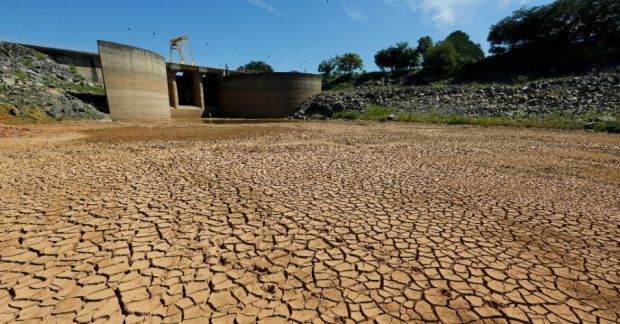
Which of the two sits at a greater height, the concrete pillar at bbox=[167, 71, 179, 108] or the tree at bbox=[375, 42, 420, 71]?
the tree at bbox=[375, 42, 420, 71]

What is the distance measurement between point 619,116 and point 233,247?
21045 mm

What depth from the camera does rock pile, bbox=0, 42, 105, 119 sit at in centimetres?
1703

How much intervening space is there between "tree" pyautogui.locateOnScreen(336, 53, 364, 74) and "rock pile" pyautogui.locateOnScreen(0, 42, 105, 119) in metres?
43.8

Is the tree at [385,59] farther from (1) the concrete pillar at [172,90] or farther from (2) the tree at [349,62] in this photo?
(1) the concrete pillar at [172,90]

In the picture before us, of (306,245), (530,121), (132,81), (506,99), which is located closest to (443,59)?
(506,99)

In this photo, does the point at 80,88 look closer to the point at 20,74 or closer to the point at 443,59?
the point at 20,74

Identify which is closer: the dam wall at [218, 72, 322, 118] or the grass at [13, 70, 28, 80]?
the grass at [13, 70, 28, 80]

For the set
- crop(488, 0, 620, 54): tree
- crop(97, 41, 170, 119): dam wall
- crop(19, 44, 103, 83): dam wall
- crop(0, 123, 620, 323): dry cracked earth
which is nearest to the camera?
crop(0, 123, 620, 323): dry cracked earth

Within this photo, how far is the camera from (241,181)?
5.24 meters

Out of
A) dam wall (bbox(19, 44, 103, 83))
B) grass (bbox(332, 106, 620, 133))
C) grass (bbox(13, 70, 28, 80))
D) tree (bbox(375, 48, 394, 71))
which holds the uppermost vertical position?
tree (bbox(375, 48, 394, 71))

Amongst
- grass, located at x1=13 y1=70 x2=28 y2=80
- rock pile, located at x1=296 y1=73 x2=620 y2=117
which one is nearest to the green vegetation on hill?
rock pile, located at x1=296 y1=73 x2=620 y2=117

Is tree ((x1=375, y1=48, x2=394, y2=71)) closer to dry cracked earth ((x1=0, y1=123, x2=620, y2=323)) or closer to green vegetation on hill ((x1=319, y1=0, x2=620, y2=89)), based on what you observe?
green vegetation on hill ((x1=319, y1=0, x2=620, y2=89))

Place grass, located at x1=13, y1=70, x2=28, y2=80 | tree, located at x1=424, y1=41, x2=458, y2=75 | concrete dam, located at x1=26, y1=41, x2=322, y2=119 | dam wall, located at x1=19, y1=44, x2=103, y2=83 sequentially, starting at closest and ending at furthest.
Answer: grass, located at x1=13, y1=70, x2=28, y2=80 < concrete dam, located at x1=26, y1=41, x2=322, y2=119 < dam wall, located at x1=19, y1=44, x2=103, y2=83 < tree, located at x1=424, y1=41, x2=458, y2=75

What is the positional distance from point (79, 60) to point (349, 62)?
43304 millimetres
